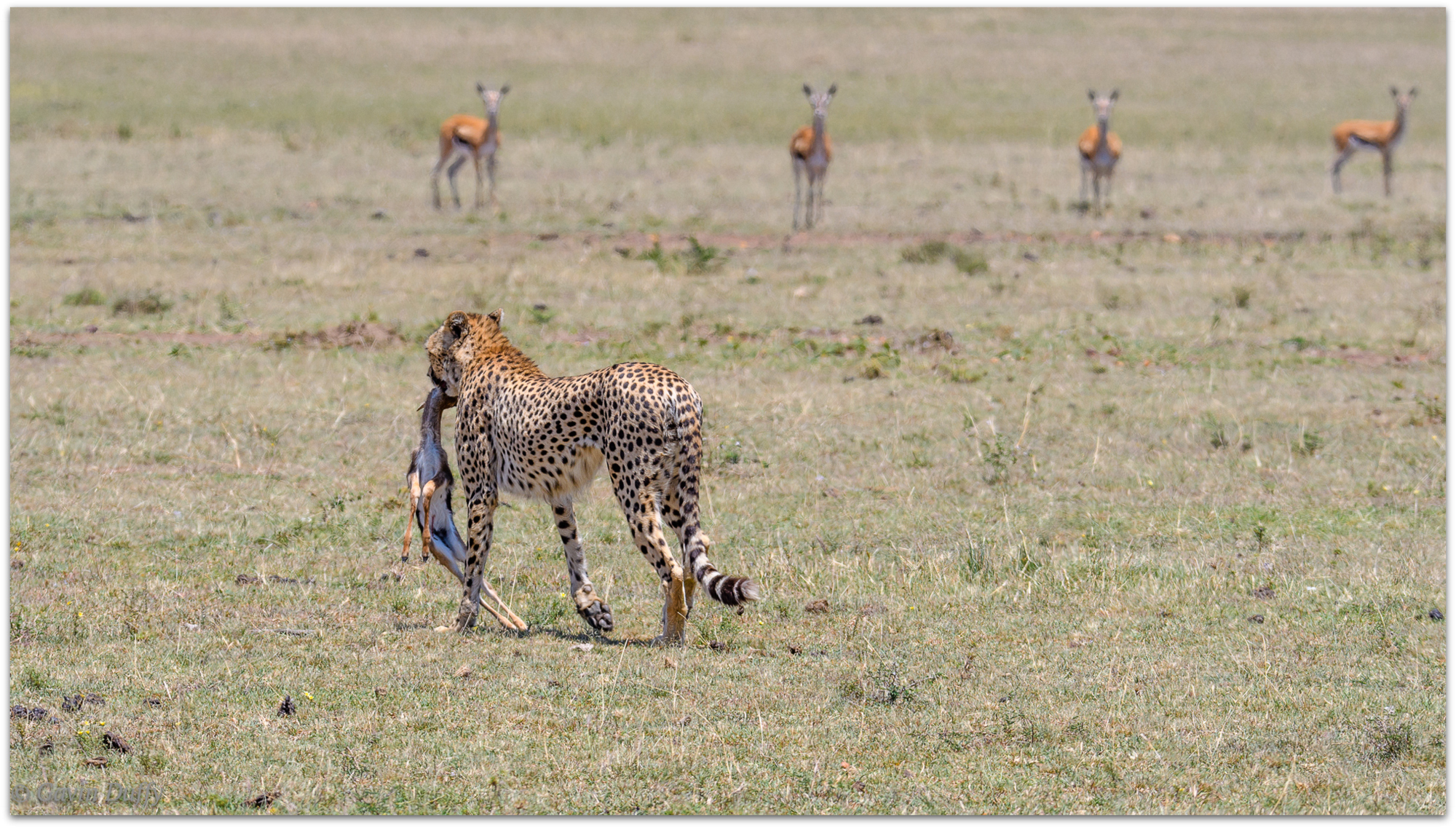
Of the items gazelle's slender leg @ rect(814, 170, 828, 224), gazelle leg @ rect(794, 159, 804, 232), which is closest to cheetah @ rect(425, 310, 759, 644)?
gazelle leg @ rect(794, 159, 804, 232)

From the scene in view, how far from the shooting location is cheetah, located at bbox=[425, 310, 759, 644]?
8156 mm

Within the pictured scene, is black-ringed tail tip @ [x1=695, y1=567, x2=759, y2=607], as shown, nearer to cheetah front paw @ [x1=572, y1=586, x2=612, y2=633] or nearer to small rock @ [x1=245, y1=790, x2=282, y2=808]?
cheetah front paw @ [x1=572, y1=586, x2=612, y2=633]

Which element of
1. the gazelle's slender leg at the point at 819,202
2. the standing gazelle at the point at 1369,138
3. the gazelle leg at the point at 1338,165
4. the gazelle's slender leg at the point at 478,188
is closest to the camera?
the gazelle's slender leg at the point at 819,202

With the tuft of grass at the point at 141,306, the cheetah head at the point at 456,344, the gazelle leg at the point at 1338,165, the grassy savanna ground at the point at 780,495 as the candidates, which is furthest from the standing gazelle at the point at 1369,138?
the cheetah head at the point at 456,344

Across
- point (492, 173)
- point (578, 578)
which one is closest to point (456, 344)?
point (578, 578)

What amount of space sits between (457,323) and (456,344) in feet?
0.47

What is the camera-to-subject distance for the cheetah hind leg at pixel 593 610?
28.4 ft

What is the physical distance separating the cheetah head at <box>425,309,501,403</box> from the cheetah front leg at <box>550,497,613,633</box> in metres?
1.01

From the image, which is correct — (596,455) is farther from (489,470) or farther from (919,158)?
(919,158)

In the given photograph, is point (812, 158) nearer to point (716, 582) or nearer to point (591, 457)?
point (591, 457)

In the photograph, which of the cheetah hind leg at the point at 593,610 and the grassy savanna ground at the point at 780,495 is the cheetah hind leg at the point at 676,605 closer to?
the grassy savanna ground at the point at 780,495

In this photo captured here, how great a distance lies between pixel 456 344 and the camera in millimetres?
9484

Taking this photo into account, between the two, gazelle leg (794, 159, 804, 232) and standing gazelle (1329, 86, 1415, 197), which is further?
standing gazelle (1329, 86, 1415, 197)

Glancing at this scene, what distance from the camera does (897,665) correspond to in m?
7.95
